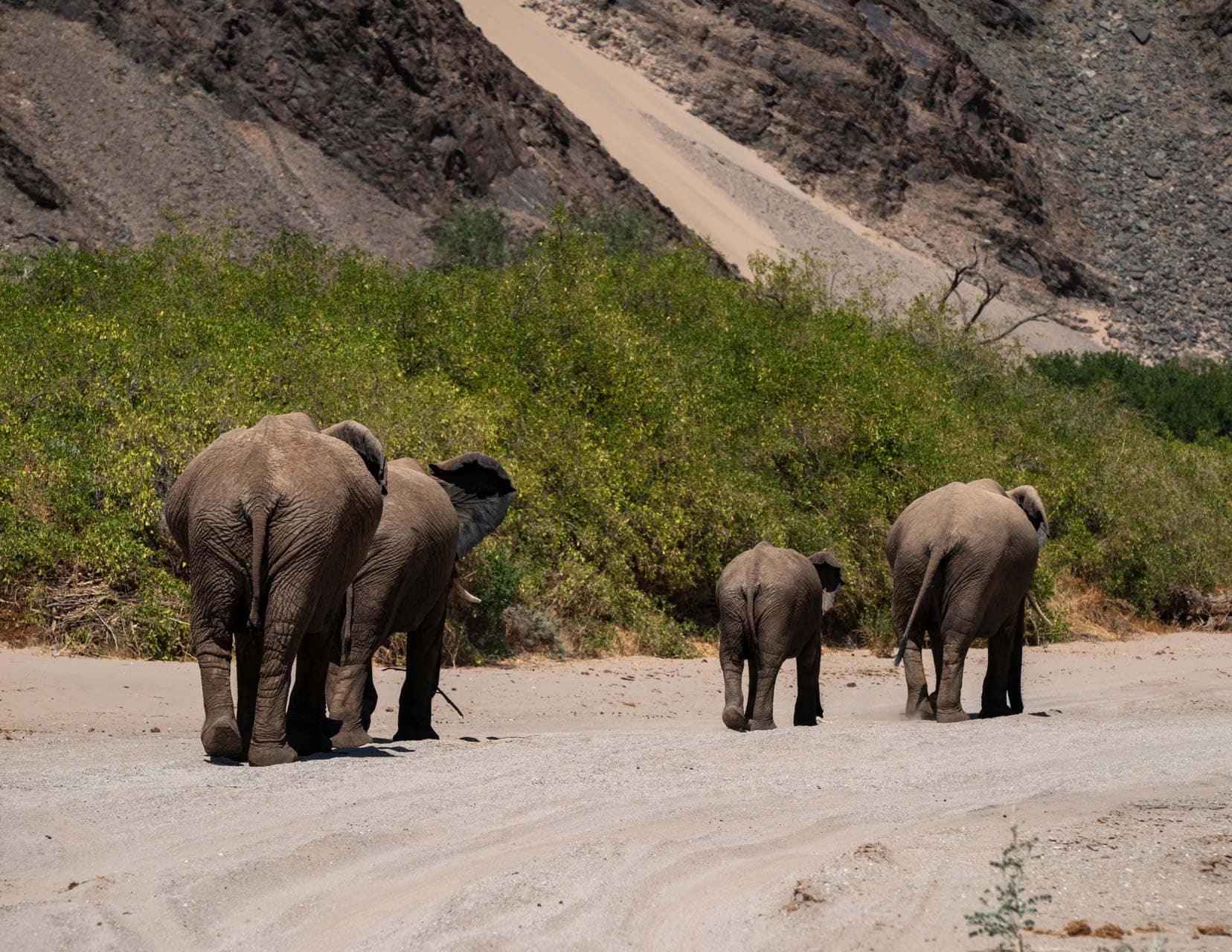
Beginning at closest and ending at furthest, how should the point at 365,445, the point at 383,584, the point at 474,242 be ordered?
the point at 365,445 < the point at 383,584 < the point at 474,242

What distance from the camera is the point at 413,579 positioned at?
1017cm

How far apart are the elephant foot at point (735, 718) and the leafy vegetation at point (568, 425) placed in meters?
4.82

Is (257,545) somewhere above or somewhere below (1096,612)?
above

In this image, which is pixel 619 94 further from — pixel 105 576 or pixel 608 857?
pixel 608 857

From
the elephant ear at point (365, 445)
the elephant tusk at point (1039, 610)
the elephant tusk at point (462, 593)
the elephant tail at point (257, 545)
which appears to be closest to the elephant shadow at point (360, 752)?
the elephant tail at point (257, 545)

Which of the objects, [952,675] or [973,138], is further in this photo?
[973,138]

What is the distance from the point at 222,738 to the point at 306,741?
103 centimetres

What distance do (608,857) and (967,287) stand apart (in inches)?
2489

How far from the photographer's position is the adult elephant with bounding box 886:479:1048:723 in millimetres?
12727

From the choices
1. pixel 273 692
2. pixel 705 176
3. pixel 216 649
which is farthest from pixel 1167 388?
pixel 216 649

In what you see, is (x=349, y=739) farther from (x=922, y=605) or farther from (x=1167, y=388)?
(x=1167, y=388)

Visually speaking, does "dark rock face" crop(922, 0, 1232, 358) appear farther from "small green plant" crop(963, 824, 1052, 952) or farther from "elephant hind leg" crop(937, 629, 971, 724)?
"small green plant" crop(963, 824, 1052, 952)

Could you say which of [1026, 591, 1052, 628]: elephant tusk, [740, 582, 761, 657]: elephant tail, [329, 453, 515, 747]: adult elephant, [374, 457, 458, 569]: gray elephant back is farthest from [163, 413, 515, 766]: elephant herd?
[1026, 591, 1052, 628]: elephant tusk

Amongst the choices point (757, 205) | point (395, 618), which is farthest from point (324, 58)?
point (395, 618)
